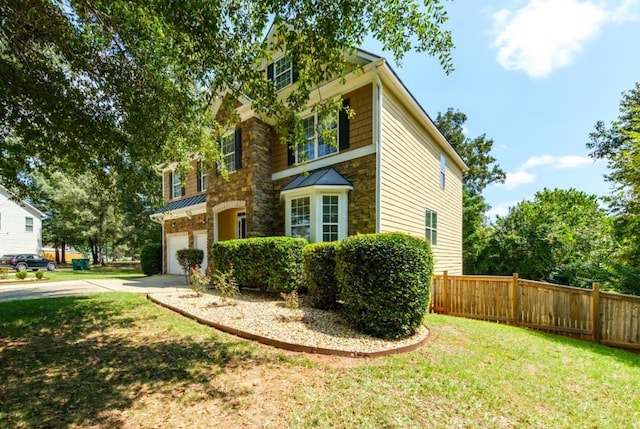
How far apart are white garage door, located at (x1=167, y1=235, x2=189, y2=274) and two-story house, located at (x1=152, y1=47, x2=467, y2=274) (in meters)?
2.41

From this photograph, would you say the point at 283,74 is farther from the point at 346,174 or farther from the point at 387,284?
the point at 387,284

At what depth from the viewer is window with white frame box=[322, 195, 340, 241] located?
361 inches

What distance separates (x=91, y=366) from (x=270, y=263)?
4.66 m

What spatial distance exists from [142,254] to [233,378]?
1702 cm

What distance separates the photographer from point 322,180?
8.98 m

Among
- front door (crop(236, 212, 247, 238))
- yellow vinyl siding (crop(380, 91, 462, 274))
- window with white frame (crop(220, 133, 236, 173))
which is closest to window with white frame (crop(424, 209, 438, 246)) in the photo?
yellow vinyl siding (crop(380, 91, 462, 274))

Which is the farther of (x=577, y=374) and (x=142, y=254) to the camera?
(x=142, y=254)

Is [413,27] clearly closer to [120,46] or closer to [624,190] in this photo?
[120,46]

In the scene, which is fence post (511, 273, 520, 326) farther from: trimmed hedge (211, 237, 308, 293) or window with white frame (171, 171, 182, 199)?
window with white frame (171, 171, 182, 199)

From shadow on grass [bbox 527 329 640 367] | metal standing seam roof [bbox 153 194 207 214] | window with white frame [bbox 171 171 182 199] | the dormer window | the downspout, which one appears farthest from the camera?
window with white frame [bbox 171 171 182 199]

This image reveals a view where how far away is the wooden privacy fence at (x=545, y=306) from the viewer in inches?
257

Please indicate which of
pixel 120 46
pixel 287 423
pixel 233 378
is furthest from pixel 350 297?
pixel 120 46

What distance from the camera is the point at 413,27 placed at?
4336mm

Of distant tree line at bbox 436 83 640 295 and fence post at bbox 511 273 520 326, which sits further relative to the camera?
distant tree line at bbox 436 83 640 295
